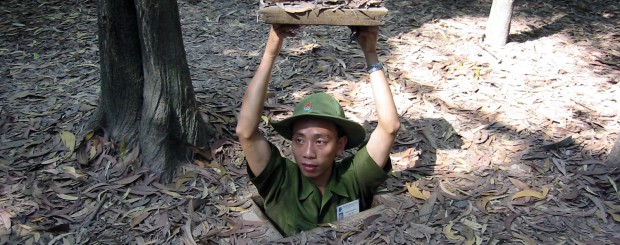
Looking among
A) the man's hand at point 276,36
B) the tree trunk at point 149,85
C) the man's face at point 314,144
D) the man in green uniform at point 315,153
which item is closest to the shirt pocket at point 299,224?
the man in green uniform at point 315,153

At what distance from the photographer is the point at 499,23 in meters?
5.79

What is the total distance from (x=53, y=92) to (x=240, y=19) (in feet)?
7.96

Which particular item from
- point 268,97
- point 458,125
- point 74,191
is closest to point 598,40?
point 458,125

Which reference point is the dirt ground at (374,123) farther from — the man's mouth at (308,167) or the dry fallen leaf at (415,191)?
the man's mouth at (308,167)

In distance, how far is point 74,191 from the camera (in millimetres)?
3580

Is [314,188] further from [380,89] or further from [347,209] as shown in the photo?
[380,89]

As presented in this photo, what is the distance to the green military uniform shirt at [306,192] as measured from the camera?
341cm

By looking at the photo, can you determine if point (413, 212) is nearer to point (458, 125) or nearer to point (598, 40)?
point (458, 125)

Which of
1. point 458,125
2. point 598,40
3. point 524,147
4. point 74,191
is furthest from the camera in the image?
point 598,40

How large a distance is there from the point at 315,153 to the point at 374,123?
4.43 feet

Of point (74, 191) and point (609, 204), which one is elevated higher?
point (609, 204)

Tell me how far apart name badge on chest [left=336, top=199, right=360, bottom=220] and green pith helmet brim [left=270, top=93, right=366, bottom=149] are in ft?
1.25

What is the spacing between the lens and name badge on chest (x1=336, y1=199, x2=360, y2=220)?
11.2 ft

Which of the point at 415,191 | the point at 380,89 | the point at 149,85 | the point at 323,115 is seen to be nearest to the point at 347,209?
the point at 415,191
